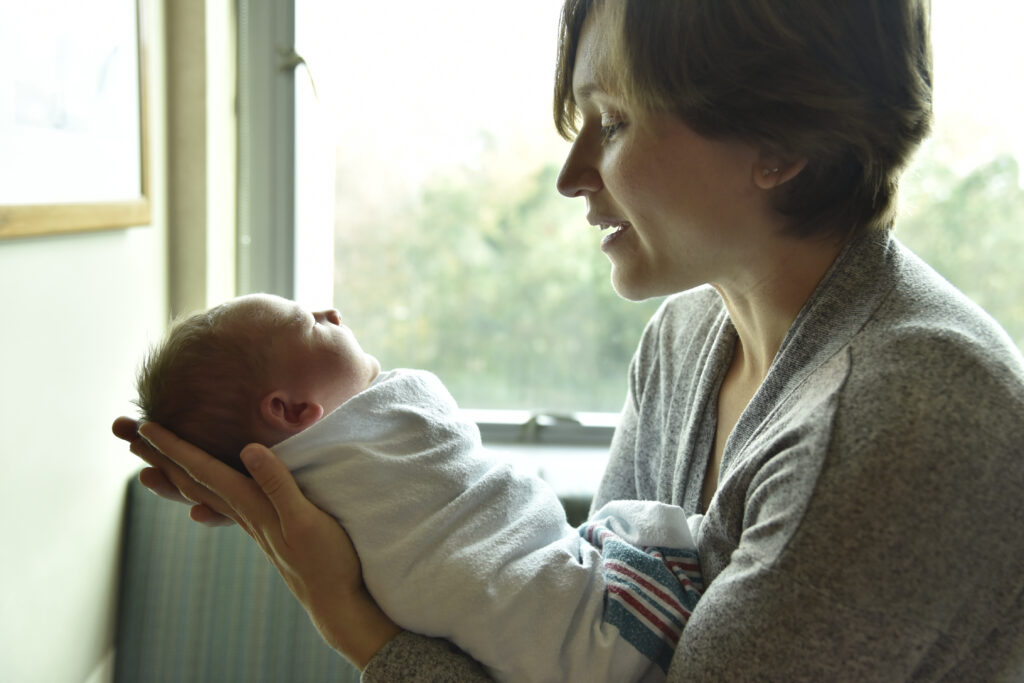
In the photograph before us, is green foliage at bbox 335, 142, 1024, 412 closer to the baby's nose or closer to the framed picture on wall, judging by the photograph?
the framed picture on wall

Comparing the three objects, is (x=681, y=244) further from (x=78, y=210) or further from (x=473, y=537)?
(x=78, y=210)

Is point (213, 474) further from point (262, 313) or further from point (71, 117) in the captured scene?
point (71, 117)

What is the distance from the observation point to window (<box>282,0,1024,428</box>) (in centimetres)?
189

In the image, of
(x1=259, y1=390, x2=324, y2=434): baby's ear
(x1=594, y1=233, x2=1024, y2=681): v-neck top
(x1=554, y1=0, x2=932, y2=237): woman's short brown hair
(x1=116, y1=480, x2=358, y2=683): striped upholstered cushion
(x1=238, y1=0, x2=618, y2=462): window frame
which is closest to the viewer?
(x1=594, y1=233, x2=1024, y2=681): v-neck top

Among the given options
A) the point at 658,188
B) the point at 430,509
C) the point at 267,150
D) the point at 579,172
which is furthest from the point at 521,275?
the point at 430,509

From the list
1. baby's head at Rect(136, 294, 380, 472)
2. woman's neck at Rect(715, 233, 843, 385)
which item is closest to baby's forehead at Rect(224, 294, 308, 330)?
baby's head at Rect(136, 294, 380, 472)

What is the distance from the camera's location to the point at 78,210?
4.21 ft

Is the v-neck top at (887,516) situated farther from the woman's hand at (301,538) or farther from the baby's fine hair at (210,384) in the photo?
the baby's fine hair at (210,384)

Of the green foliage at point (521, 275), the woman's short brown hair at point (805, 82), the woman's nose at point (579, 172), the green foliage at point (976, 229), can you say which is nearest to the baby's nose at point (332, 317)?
the woman's nose at point (579, 172)

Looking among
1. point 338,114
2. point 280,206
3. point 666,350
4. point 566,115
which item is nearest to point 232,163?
point 280,206

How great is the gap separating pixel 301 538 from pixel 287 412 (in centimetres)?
17

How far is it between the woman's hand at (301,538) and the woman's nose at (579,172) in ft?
1.74

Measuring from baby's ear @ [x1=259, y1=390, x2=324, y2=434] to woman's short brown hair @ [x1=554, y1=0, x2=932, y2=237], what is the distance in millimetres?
568

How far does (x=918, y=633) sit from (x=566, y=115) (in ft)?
2.78
